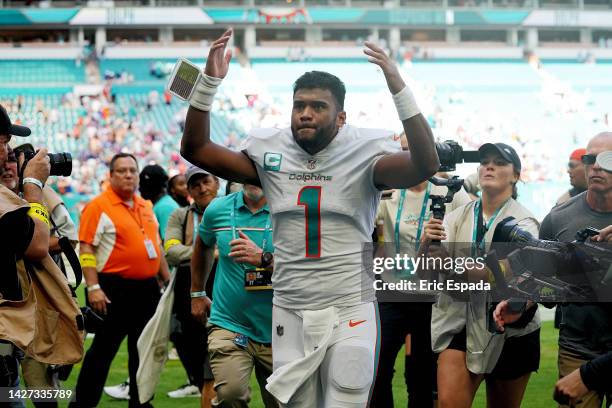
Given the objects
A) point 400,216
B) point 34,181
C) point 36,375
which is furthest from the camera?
point 400,216

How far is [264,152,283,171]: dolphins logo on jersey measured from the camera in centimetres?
488

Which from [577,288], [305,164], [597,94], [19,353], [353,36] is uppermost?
[353,36]

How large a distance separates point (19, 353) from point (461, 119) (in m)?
35.2

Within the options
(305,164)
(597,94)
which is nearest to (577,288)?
(305,164)

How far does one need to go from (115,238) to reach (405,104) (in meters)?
4.34

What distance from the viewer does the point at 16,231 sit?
4398mm

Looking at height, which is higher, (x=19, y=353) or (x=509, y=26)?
(x=509, y=26)

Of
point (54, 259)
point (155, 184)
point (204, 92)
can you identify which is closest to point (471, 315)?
point (204, 92)

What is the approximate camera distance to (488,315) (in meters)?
5.74

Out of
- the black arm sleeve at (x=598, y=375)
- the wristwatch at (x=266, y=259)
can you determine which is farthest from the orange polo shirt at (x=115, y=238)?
the black arm sleeve at (x=598, y=375)

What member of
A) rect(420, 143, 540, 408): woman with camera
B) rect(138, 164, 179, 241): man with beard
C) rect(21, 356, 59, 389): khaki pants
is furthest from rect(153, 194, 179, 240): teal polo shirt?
rect(420, 143, 540, 408): woman with camera

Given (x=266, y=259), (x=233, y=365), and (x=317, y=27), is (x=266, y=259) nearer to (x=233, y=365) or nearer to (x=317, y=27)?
(x=233, y=365)

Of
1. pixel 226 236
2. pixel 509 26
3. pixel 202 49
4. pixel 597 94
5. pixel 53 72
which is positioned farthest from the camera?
pixel 509 26

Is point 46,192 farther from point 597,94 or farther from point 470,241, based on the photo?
point 597,94
